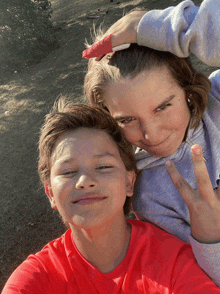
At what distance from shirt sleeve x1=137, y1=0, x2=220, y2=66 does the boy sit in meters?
0.60

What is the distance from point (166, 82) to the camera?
1746mm

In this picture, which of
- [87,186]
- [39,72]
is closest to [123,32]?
[87,186]

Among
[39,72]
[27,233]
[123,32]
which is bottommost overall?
[27,233]

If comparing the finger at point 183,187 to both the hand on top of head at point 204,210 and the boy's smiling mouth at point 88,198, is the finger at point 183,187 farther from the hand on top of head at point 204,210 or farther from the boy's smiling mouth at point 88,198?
the boy's smiling mouth at point 88,198

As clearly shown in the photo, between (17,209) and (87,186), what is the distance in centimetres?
196

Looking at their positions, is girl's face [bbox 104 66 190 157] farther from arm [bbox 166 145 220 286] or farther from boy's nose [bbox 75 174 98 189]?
boy's nose [bbox 75 174 98 189]

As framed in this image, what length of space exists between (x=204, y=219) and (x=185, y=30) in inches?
43.2

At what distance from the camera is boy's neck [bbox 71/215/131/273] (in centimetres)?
179

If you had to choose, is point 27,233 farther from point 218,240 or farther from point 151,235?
point 218,240

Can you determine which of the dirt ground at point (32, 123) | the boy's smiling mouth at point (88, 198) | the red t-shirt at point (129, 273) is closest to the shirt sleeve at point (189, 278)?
the red t-shirt at point (129, 273)

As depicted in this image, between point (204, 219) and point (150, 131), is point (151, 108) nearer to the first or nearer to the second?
point (150, 131)

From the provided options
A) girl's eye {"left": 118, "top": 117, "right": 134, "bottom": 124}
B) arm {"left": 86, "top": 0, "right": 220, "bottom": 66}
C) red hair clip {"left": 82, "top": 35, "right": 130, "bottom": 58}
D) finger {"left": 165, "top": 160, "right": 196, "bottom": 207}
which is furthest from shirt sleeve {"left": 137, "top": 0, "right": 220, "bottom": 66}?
finger {"left": 165, "top": 160, "right": 196, "bottom": 207}

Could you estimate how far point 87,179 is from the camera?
5.38 ft

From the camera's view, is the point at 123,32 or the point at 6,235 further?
the point at 6,235
